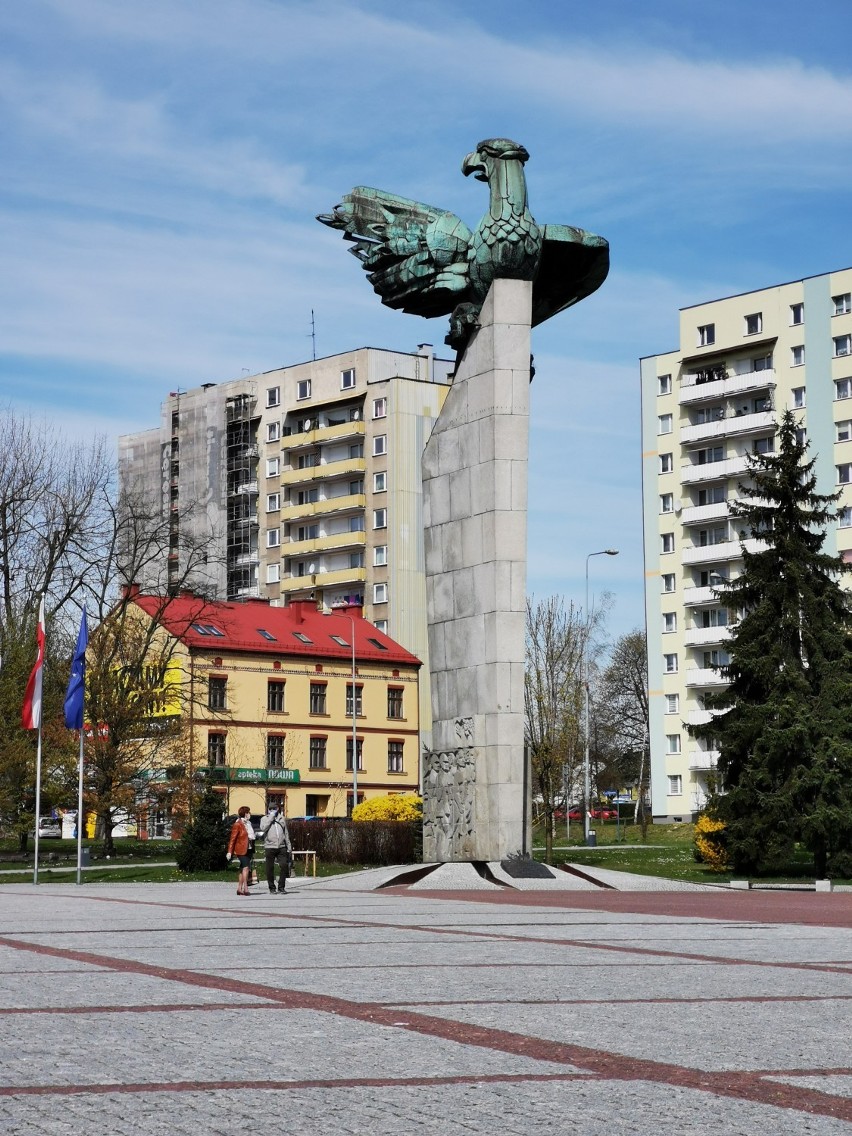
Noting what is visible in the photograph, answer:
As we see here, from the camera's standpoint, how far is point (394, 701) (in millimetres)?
83188

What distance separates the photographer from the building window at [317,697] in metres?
79.5

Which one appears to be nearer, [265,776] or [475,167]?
[475,167]

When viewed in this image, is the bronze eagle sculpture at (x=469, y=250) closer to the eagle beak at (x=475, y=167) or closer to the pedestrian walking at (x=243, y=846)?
the eagle beak at (x=475, y=167)

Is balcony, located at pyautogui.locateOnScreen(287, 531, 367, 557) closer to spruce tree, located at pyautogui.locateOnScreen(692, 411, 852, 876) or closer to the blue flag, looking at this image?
spruce tree, located at pyautogui.locateOnScreen(692, 411, 852, 876)

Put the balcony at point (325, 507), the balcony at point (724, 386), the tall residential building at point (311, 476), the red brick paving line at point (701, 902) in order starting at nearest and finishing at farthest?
the red brick paving line at point (701, 902), the balcony at point (724, 386), the tall residential building at point (311, 476), the balcony at point (325, 507)

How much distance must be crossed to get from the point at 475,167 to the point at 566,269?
3.08 m

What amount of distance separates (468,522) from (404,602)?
64578 millimetres

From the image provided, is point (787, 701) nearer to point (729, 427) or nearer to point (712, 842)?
point (712, 842)

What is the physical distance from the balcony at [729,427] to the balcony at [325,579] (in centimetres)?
2347

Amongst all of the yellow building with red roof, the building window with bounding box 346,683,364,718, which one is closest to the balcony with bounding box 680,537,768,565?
the yellow building with red roof

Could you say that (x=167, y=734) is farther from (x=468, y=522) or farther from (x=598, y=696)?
(x=598, y=696)

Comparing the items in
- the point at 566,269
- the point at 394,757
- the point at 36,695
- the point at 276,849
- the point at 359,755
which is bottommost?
the point at 276,849

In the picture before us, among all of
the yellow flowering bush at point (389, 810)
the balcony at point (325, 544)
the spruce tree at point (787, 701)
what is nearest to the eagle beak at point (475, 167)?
the spruce tree at point (787, 701)

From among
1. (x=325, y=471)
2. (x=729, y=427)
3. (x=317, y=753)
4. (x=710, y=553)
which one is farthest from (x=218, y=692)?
(x=729, y=427)
